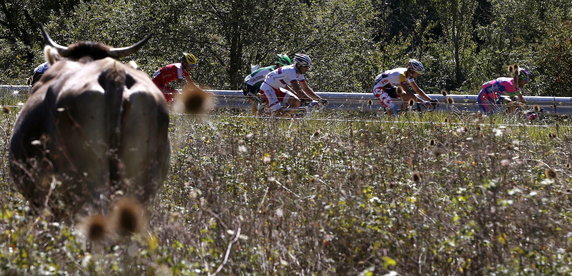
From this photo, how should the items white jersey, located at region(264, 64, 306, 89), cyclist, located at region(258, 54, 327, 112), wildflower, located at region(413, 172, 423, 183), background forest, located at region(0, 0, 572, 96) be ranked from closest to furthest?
wildflower, located at region(413, 172, 423, 183) → cyclist, located at region(258, 54, 327, 112) → white jersey, located at region(264, 64, 306, 89) → background forest, located at region(0, 0, 572, 96)

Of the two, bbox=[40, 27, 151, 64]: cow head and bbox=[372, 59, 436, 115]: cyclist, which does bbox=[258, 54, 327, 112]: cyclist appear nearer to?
bbox=[372, 59, 436, 115]: cyclist

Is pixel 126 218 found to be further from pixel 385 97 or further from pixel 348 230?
pixel 385 97

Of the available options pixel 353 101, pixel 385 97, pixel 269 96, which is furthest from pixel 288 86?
pixel 353 101

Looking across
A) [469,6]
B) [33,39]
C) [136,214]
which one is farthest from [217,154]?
[469,6]

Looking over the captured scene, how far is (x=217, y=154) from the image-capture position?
393 inches

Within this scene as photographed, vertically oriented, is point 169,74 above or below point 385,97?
above

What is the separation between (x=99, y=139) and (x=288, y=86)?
1059 centimetres

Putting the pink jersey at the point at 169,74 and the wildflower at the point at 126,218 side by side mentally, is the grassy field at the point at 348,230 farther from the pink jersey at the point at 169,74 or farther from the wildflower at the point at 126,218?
the pink jersey at the point at 169,74

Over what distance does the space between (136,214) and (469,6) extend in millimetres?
37330

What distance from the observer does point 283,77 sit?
17.0 m

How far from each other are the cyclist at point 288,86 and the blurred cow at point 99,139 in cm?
970

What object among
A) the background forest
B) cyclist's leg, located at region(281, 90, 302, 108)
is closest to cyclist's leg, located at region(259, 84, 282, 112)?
cyclist's leg, located at region(281, 90, 302, 108)

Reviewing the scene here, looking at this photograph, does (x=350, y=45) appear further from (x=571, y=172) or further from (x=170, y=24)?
(x=571, y=172)

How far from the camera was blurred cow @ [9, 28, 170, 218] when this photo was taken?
6293 mm
